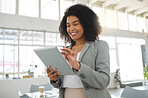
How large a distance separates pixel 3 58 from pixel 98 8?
630 centimetres

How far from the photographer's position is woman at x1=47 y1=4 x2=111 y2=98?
872 mm

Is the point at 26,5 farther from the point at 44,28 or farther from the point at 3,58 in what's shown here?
the point at 3,58

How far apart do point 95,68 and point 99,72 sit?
0.06 meters

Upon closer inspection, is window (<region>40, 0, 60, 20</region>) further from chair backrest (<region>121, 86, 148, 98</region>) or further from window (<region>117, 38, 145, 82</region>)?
chair backrest (<region>121, 86, 148, 98</region>)

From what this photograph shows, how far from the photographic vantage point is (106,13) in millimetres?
9586

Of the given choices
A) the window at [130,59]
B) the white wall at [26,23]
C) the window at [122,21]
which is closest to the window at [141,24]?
the window at [130,59]

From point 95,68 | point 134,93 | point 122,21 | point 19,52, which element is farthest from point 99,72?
point 122,21

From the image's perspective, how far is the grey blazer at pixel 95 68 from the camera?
86 cm

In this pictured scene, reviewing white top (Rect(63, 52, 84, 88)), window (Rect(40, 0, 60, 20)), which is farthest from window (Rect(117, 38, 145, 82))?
white top (Rect(63, 52, 84, 88))

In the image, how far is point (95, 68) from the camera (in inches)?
38.9

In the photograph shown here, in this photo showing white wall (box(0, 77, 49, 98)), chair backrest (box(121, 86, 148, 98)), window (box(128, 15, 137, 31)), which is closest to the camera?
chair backrest (box(121, 86, 148, 98))

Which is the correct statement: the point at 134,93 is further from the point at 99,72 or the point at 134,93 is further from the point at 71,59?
the point at 71,59

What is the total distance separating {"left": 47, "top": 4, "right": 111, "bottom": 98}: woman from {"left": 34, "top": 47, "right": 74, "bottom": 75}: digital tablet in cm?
3

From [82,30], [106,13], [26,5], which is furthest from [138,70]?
[82,30]
